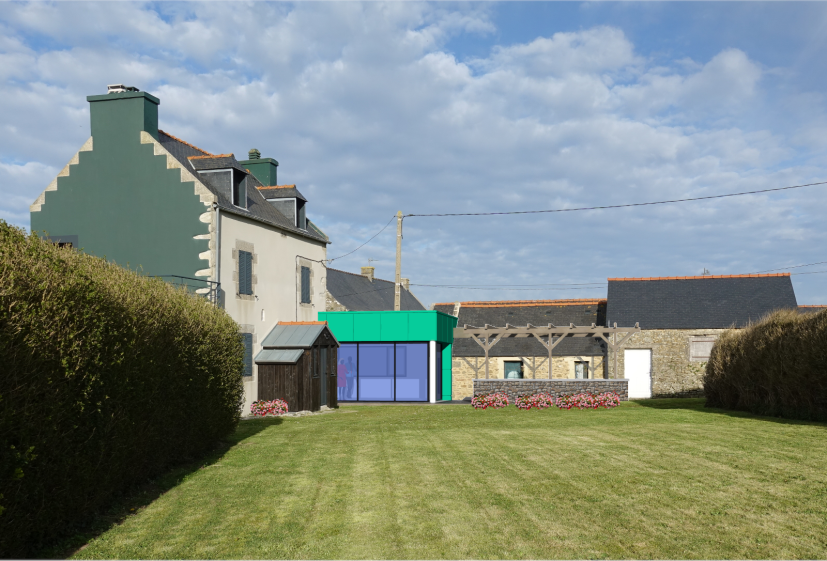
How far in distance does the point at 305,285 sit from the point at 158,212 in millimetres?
6912

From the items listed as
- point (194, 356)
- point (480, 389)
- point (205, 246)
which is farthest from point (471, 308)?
point (194, 356)

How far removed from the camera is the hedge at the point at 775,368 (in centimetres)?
1532

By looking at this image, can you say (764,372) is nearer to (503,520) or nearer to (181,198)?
(503,520)

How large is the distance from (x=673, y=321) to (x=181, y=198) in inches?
954

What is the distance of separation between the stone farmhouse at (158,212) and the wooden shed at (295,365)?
0.42m

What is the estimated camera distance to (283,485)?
902cm

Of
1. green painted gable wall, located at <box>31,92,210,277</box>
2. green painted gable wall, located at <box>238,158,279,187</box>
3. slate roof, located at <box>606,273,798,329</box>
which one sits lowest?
slate roof, located at <box>606,273,798,329</box>

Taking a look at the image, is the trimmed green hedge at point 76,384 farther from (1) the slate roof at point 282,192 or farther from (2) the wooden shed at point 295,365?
(1) the slate roof at point 282,192

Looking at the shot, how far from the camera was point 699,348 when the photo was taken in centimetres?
3300

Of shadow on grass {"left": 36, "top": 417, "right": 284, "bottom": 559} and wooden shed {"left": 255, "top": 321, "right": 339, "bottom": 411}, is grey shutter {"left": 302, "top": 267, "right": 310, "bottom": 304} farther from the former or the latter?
shadow on grass {"left": 36, "top": 417, "right": 284, "bottom": 559}

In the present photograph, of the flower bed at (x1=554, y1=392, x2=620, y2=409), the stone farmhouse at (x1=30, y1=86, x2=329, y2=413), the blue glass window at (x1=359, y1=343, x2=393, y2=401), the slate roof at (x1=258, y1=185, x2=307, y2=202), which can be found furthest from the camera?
the blue glass window at (x1=359, y1=343, x2=393, y2=401)

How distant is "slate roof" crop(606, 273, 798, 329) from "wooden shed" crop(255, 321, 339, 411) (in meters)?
17.3

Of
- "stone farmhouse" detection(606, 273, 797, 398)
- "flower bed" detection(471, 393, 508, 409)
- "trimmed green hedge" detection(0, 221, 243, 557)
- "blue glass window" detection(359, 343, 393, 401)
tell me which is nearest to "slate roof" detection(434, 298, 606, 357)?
"stone farmhouse" detection(606, 273, 797, 398)

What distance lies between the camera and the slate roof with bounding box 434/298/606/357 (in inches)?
1419
